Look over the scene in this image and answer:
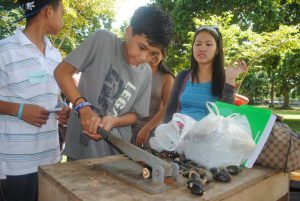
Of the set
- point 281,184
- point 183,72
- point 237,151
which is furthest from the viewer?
point 183,72

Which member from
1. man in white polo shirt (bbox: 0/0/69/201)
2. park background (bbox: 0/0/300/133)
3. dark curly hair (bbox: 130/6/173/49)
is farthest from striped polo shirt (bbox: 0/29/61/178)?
park background (bbox: 0/0/300/133)

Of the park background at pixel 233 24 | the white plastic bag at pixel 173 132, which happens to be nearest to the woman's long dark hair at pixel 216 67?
the white plastic bag at pixel 173 132

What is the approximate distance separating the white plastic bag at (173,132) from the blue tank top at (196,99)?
61cm

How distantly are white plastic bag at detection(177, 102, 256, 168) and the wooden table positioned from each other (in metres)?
0.10

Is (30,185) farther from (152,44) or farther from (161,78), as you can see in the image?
(161,78)

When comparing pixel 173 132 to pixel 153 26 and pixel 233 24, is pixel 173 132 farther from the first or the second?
pixel 233 24

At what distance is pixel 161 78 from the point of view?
9.49ft

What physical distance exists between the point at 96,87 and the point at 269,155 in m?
1.00

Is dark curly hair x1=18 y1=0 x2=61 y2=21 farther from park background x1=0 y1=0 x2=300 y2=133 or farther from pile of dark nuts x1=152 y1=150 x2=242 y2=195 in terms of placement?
park background x1=0 y1=0 x2=300 y2=133

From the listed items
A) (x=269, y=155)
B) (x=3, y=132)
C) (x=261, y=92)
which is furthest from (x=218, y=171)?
(x=261, y=92)

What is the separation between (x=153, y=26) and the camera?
165 cm

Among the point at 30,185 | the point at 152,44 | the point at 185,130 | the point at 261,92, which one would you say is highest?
the point at 152,44

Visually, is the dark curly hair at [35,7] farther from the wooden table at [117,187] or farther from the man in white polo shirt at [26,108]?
the wooden table at [117,187]

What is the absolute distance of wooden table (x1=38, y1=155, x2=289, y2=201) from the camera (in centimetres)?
104
